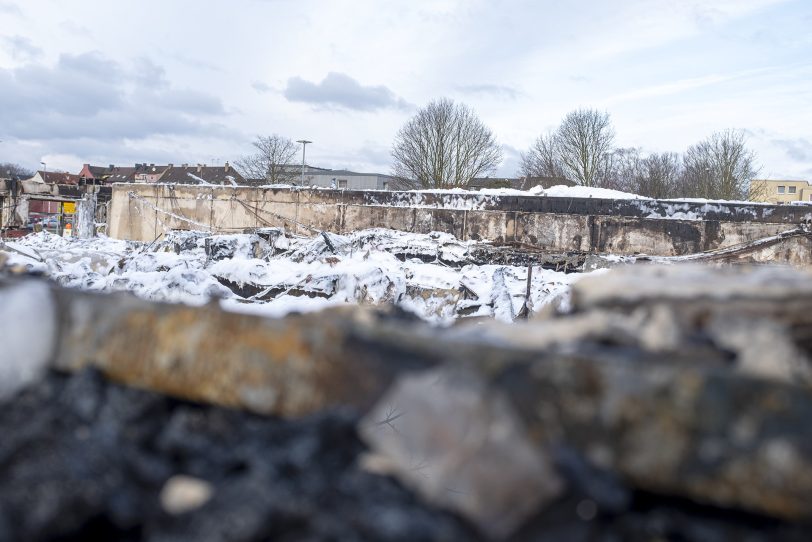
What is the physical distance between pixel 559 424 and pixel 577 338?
27 cm

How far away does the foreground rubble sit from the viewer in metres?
1.08

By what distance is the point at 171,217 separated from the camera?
50.9 feet

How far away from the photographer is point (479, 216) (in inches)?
465

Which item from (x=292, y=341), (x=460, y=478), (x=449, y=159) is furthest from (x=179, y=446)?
(x=449, y=159)

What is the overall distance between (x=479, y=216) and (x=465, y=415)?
10767 millimetres

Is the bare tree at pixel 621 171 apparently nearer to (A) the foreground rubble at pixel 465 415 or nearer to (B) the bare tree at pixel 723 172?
(B) the bare tree at pixel 723 172

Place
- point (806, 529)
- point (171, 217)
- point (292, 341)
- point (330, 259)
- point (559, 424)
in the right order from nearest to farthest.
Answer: point (806, 529), point (559, 424), point (292, 341), point (330, 259), point (171, 217)

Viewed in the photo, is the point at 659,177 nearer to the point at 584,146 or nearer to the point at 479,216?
the point at 584,146

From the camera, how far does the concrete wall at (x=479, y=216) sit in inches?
401

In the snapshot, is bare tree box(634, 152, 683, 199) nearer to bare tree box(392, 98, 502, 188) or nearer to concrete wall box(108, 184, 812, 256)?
bare tree box(392, 98, 502, 188)

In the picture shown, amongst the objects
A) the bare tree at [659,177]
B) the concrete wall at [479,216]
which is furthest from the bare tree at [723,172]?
the concrete wall at [479,216]

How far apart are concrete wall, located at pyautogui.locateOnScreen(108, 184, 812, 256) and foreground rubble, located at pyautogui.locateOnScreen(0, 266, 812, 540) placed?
31.1ft

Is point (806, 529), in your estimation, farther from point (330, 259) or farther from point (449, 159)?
point (449, 159)

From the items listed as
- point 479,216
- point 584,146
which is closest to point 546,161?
point 584,146
